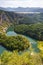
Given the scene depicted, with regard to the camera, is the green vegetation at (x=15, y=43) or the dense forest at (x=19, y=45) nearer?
the dense forest at (x=19, y=45)

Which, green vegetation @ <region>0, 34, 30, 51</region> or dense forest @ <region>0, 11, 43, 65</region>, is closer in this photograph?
dense forest @ <region>0, 11, 43, 65</region>

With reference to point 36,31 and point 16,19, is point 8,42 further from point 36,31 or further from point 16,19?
point 16,19

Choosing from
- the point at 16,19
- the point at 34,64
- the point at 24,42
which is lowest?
the point at 16,19

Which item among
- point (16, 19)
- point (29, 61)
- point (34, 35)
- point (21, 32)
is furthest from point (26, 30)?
point (29, 61)

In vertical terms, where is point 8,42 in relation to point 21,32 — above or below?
above

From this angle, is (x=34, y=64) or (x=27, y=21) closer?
(x=34, y=64)

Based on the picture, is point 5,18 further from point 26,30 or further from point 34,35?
point 34,35

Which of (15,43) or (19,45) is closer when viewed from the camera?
(19,45)

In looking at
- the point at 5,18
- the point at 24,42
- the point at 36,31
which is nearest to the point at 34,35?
the point at 36,31

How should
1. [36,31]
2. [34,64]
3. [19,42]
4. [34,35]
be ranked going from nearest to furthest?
[34,64], [19,42], [34,35], [36,31]

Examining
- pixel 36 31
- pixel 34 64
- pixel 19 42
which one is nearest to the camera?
pixel 34 64
